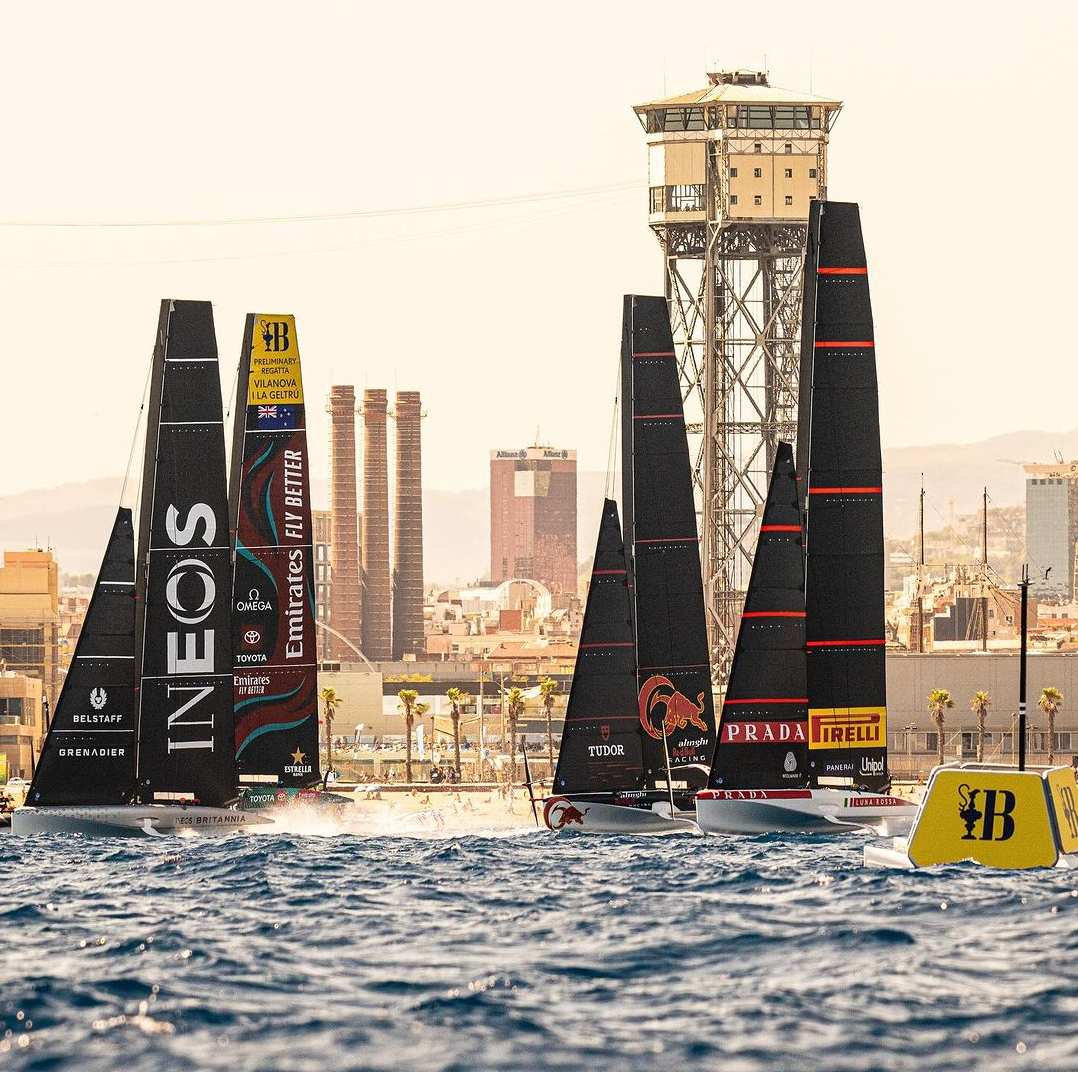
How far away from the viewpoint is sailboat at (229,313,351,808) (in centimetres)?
4800

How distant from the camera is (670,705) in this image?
47.2m

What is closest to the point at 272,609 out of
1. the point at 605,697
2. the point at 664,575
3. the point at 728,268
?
the point at 605,697

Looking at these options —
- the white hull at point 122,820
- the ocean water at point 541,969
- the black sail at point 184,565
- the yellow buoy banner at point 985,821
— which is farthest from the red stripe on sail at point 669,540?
the yellow buoy banner at point 985,821

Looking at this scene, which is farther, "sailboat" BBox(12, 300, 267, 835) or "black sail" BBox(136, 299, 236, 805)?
"black sail" BBox(136, 299, 236, 805)

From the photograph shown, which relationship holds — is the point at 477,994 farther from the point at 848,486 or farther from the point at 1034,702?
the point at 1034,702

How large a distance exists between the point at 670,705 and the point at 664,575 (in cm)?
298

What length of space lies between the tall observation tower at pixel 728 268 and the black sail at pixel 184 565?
56.8 meters

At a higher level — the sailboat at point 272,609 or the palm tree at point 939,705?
the sailboat at point 272,609

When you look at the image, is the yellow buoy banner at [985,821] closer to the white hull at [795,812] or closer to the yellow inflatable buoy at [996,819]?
the yellow inflatable buoy at [996,819]

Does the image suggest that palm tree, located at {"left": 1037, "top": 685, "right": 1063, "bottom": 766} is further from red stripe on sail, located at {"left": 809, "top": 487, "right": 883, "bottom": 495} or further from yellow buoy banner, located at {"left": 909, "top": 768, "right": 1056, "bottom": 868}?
yellow buoy banner, located at {"left": 909, "top": 768, "right": 1056, "bottom": 868}

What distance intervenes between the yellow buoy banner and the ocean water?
1.85 ft

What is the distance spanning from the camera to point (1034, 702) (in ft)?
404

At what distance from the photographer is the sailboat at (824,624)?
4288 centimetres

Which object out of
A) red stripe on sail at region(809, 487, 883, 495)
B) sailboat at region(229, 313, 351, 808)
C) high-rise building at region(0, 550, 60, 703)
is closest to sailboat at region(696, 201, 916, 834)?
red stripe on sail at region(809, 487, 883, 495)
